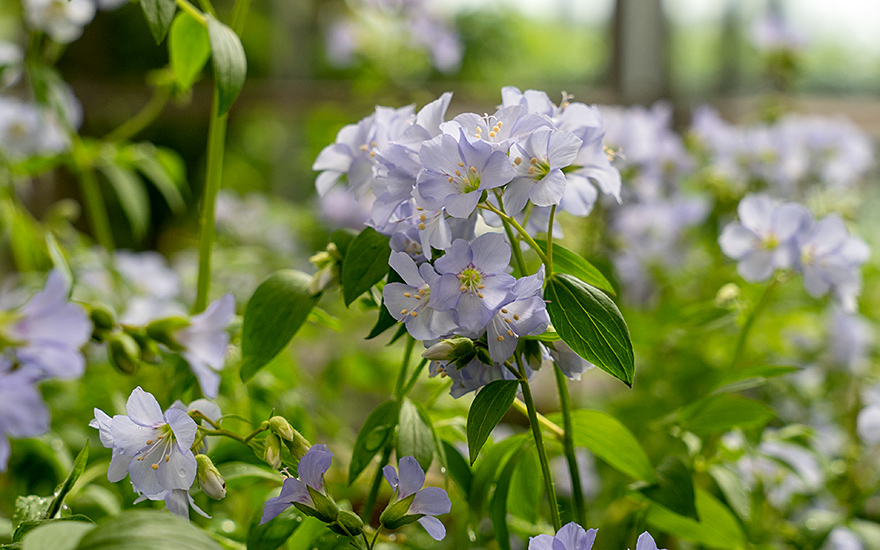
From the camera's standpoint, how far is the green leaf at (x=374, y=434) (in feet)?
1.50

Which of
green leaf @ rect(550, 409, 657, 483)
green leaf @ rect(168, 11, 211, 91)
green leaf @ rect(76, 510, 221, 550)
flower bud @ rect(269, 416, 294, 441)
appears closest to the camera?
green leaf @ rect(76, 510, 221, 550)

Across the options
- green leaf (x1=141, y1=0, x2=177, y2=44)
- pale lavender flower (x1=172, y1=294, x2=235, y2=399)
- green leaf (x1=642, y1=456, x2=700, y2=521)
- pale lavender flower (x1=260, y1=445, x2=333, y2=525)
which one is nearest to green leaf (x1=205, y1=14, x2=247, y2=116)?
green leaf (x1=141, y1=0, x2=177, y2=44)

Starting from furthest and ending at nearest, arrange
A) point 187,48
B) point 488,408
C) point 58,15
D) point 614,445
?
point 58,15, point 187,48, point 614,445, point 488,408

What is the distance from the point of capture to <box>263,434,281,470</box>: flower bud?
0.38m

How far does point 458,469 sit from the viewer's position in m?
0.50

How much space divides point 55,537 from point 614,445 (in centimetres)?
34

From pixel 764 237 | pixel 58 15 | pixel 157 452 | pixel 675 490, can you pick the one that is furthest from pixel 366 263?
pixel 58 15

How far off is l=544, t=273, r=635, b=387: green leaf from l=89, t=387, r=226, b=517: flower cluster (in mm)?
200

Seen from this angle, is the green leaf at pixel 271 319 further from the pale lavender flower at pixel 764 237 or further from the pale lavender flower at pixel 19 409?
the pale lavender flower at pixel 764 237

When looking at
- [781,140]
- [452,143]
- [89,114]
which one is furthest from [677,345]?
[89,114]

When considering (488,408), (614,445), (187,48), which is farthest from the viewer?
(187,48)

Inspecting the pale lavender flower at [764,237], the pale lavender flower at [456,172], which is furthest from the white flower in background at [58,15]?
the pale lavender flower at [764,237]

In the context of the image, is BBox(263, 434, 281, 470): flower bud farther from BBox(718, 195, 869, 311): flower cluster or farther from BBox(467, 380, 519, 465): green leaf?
BBox(718, 195, 869, 311): flower cluster

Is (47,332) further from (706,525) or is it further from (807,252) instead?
(807,252)
